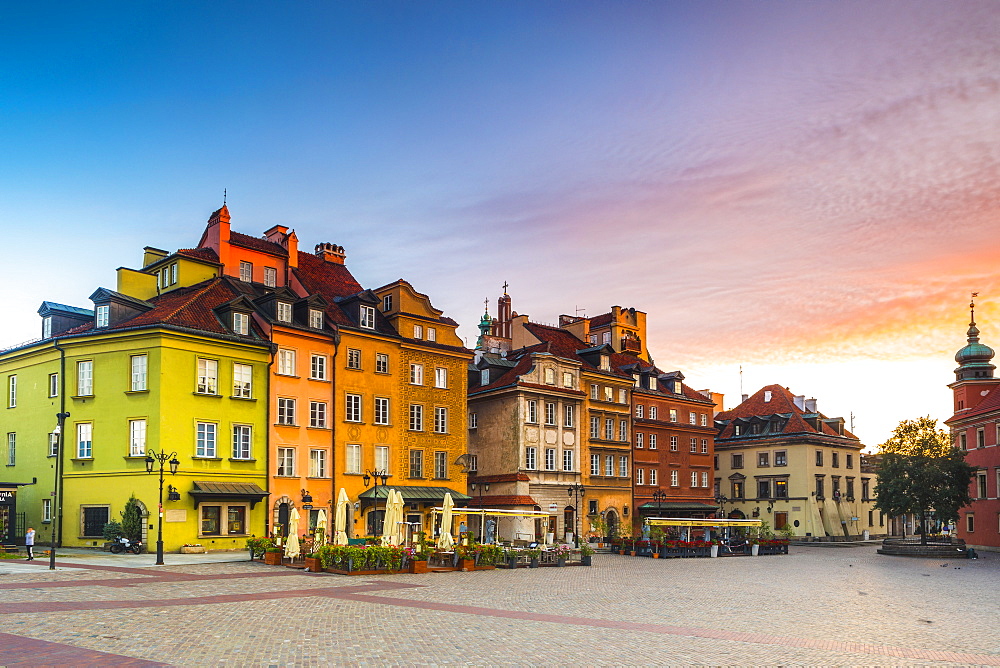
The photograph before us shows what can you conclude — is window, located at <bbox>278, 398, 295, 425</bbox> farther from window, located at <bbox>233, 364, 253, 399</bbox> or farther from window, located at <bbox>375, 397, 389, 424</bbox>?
window, located at <bbox>375, 397, 389, 424</bbox>

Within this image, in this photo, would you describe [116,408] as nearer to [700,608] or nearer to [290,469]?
[290,469]

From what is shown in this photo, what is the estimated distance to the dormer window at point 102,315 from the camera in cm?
4778

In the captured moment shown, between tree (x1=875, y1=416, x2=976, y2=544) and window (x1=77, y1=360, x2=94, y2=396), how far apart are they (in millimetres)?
50813

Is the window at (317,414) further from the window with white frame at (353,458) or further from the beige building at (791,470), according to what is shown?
the beige building at (791,470)

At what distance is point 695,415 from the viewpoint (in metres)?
83.5

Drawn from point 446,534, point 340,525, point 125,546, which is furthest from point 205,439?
point 446,534

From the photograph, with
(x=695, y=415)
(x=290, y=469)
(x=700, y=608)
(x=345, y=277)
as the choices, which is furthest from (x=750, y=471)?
(x=700, y=608)

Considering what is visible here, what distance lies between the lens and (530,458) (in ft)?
215

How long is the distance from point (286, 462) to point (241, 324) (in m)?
8.08

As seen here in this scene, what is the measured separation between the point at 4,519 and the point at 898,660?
44.8 meters

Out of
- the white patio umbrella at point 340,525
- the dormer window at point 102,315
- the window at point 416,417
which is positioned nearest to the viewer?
the white patio umbrella at point 340,525

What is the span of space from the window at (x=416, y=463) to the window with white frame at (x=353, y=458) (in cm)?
443

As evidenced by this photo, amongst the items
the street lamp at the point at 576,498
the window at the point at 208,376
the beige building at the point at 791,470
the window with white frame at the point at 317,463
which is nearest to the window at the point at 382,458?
the window with white frame at the point at 317,463

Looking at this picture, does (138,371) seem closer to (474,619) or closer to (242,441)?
(242,441)
